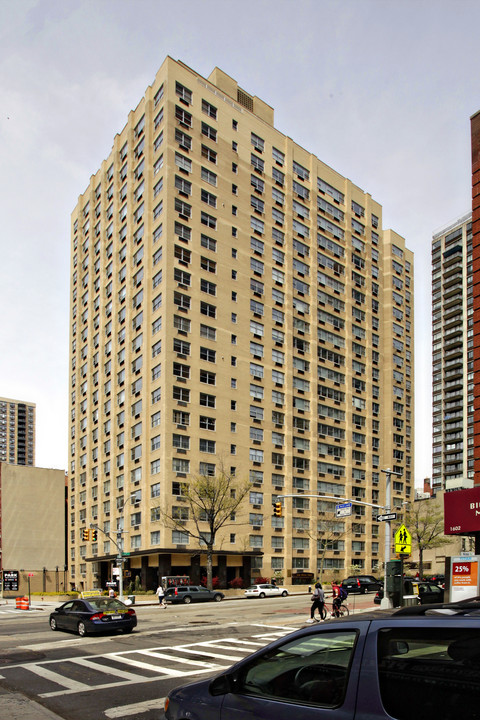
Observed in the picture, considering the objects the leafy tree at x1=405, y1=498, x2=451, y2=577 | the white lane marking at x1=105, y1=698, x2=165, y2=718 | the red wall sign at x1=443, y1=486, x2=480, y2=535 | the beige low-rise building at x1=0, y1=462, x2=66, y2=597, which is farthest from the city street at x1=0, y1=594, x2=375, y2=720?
the beige low-rise building at x1=0, y1=462, x2=66, y2=597

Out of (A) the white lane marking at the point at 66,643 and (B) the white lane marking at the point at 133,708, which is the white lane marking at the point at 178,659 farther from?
(B) the white lane marking at the point at 133,708

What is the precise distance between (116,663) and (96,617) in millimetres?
6831

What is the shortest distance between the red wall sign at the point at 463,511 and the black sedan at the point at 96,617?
15.3 metres

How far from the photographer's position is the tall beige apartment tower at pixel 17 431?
191 m

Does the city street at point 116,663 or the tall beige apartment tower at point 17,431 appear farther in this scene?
the tall beige apartment tower at point 17,431

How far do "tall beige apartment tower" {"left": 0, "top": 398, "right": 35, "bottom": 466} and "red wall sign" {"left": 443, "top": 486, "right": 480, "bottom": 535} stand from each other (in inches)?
7037

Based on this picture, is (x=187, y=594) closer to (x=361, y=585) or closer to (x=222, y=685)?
(x=361, y=585)

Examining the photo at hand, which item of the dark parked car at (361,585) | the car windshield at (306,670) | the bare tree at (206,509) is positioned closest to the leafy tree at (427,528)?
the dark parked car at (361,585)

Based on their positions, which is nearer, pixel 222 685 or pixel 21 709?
pixel 222 685

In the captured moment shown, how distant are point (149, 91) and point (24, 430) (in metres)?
144

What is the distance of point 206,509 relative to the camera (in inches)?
2356

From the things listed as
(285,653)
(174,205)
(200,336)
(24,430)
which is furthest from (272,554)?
(24,430)

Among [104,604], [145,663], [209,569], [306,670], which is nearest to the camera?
[306,670]

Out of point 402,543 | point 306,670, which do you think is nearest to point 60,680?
point 306,670
